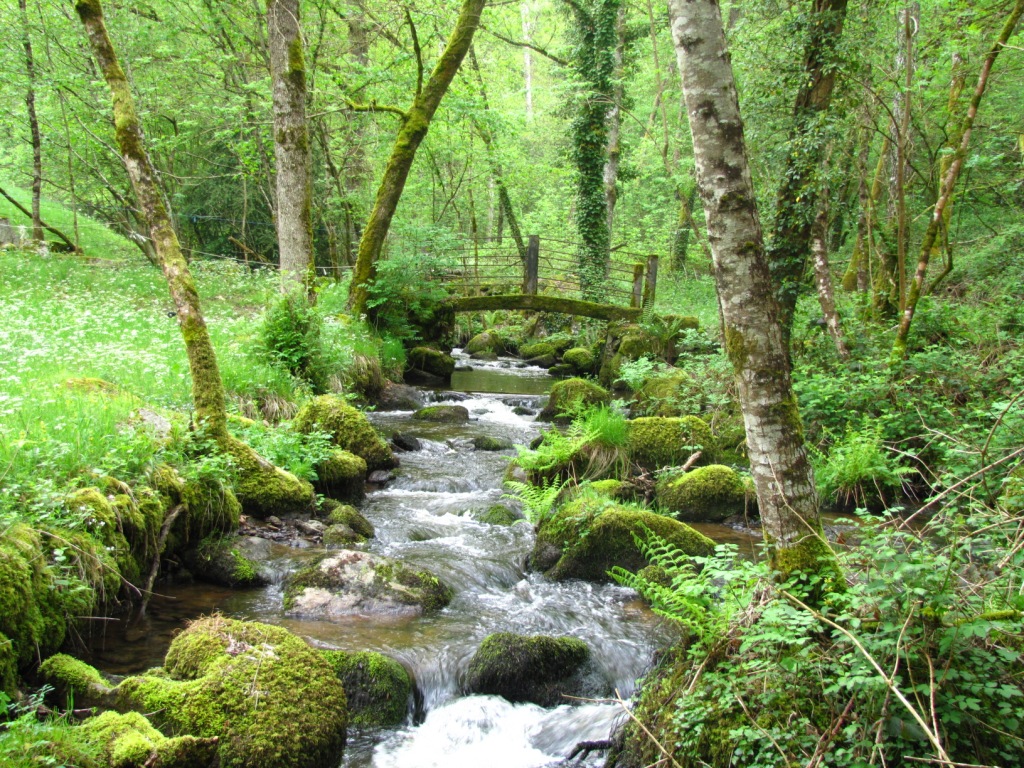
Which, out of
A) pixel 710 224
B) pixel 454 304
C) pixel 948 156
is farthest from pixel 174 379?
pixel 948 156

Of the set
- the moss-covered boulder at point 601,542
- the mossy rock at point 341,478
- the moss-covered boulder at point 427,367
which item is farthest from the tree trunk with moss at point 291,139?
the moss-covered boulder at point 601,542

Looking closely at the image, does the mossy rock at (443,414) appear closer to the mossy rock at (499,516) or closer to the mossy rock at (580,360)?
the mossy rock at (499,516)

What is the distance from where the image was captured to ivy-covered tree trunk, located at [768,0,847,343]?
836cm

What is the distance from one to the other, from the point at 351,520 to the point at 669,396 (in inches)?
243

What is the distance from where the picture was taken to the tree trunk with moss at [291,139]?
11133mm

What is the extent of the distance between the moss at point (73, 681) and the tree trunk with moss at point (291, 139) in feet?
26.1

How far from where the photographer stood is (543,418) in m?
12.1

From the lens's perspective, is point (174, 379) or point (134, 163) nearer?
point (134, 163)

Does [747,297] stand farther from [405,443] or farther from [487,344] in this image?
[487,344]

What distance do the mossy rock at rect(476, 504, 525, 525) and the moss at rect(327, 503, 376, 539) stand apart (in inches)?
49.5

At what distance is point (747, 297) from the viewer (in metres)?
3.25

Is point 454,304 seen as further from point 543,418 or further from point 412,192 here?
point 412,192

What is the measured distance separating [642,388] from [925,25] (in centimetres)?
861

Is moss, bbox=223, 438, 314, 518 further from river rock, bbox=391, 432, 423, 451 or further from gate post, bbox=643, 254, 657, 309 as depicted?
gate post, bbox=643, 254, 657, 309
